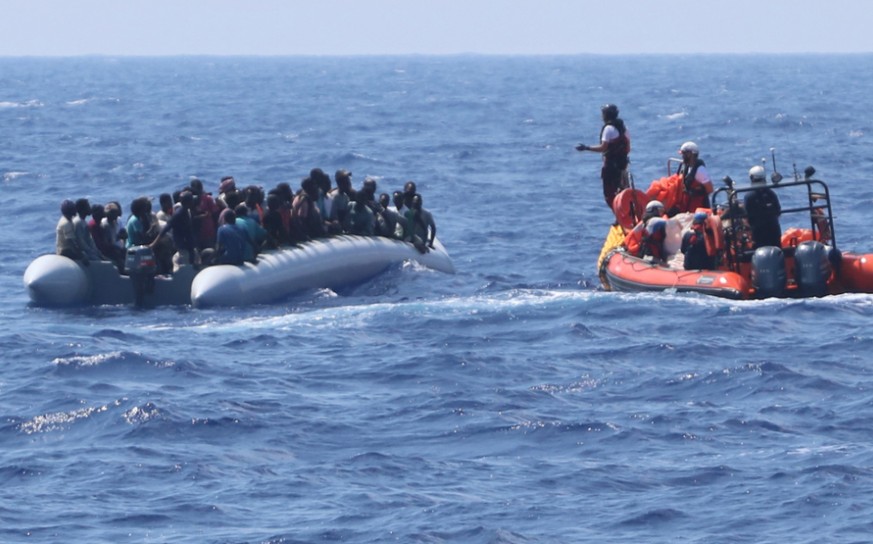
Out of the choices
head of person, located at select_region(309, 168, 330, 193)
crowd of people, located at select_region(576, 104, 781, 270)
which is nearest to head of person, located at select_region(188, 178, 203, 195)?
head of person, located at select_region(309, 168, 330, 193)

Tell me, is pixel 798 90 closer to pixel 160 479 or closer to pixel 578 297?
pixel 578 297

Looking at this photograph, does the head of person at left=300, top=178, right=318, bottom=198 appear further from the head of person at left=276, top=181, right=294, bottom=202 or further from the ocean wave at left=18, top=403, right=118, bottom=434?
the ocean wave at left=18, top=403, right=118, bottom=434

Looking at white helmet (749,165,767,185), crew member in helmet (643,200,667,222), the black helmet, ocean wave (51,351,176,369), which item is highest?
the black helmet

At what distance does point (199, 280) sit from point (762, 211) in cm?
676

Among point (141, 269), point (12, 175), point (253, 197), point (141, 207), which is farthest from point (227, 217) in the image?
point (12, 175)

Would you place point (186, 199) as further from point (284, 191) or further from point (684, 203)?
point (684, 203)

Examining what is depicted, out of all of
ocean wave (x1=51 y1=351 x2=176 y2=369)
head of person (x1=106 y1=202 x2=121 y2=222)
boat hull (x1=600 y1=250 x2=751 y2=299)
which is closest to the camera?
ocean wave (x1=51 y1=351 x2=176 y2=369)

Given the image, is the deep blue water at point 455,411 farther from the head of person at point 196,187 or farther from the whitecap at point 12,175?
the whitecap at point 12,175

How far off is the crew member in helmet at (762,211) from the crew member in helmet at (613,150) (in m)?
3.18

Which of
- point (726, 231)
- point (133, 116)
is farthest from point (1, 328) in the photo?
point (133, 116)

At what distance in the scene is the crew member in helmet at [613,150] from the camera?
24.0 m

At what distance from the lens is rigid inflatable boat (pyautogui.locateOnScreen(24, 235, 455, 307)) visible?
21453 millimetres

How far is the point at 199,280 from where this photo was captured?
21469 mm

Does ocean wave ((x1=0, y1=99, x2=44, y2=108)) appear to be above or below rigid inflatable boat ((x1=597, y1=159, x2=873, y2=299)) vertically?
below
